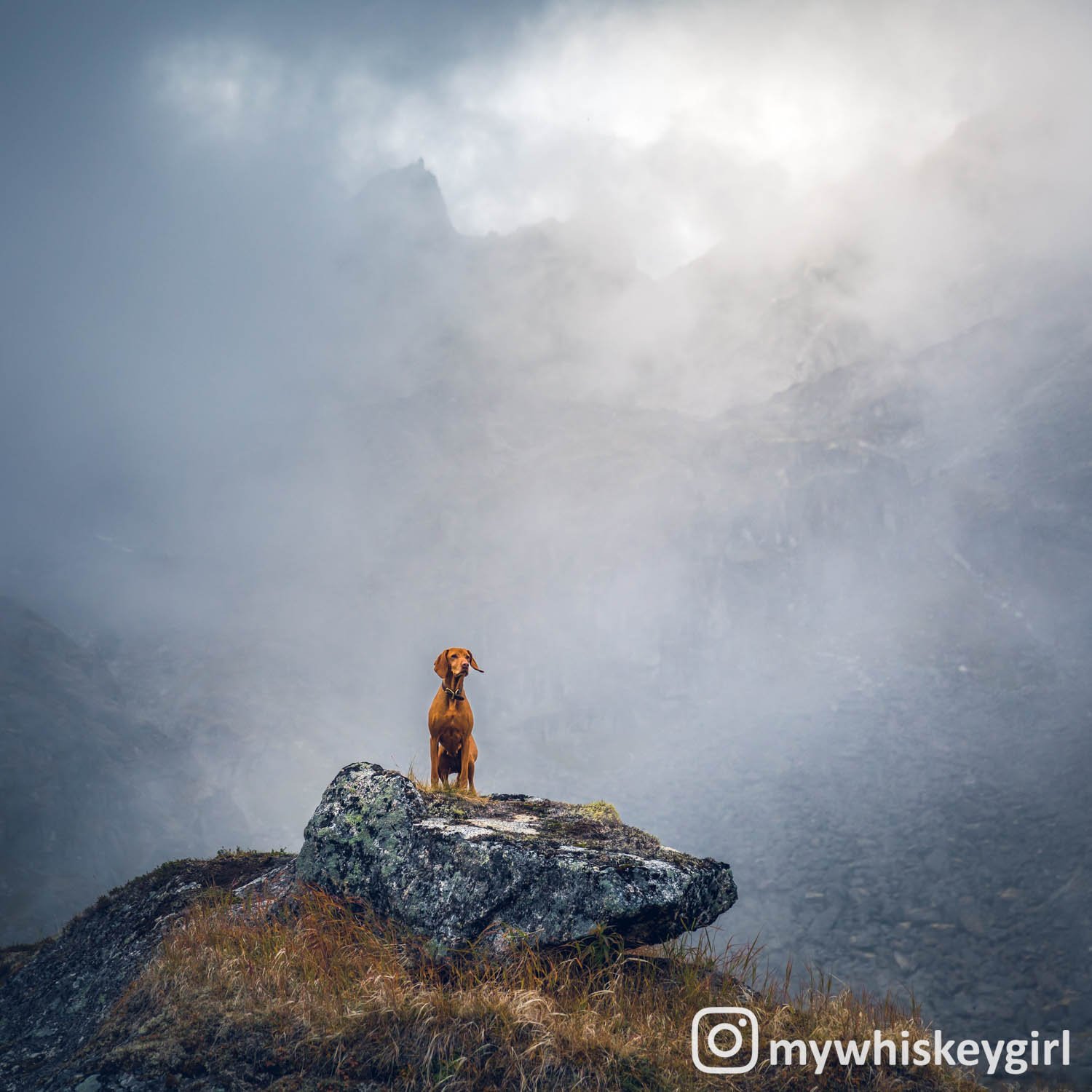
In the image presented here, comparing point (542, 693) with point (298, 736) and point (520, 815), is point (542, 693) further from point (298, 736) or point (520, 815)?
point (520, 815)

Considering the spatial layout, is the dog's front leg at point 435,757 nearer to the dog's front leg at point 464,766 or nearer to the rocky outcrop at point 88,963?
the dog's front leg at point 464,766

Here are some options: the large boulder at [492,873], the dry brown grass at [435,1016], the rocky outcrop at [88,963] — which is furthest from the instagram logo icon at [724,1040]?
the rocky outcrop at [88,963]

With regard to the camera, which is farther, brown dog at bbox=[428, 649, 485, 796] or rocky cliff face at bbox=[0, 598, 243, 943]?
rocky cliff face at bbox=[0, 598, 243, 943]

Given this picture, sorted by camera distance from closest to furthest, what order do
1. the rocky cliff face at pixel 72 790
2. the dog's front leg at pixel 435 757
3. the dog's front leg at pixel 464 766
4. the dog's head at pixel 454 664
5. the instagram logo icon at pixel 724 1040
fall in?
the instagram logo icon at pixel 724 1040 < the dog's head at pixel 454 664 < the dog's front leg at pixel 435 757 < the dog's front leg at pixel 464 766 < the rocky cliff face at pixel 72 790

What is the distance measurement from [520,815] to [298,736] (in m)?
166

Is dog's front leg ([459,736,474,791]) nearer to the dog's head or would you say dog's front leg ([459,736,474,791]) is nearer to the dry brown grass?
the dog's head

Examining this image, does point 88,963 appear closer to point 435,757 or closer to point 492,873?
point 435,757

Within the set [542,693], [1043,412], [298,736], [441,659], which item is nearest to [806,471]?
[1043,412]

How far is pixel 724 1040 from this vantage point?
4824mm

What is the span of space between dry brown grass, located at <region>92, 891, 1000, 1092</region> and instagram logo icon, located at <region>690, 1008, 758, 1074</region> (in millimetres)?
87

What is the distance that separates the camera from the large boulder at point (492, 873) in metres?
5.68

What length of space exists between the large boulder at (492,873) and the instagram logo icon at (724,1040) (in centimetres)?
90

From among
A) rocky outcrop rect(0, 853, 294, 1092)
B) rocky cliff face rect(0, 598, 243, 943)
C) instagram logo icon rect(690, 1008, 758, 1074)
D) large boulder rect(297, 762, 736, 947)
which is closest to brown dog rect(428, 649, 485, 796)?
large boulder rect(297, 762, 736, 947)

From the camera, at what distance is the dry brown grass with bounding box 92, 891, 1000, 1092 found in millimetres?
4238
